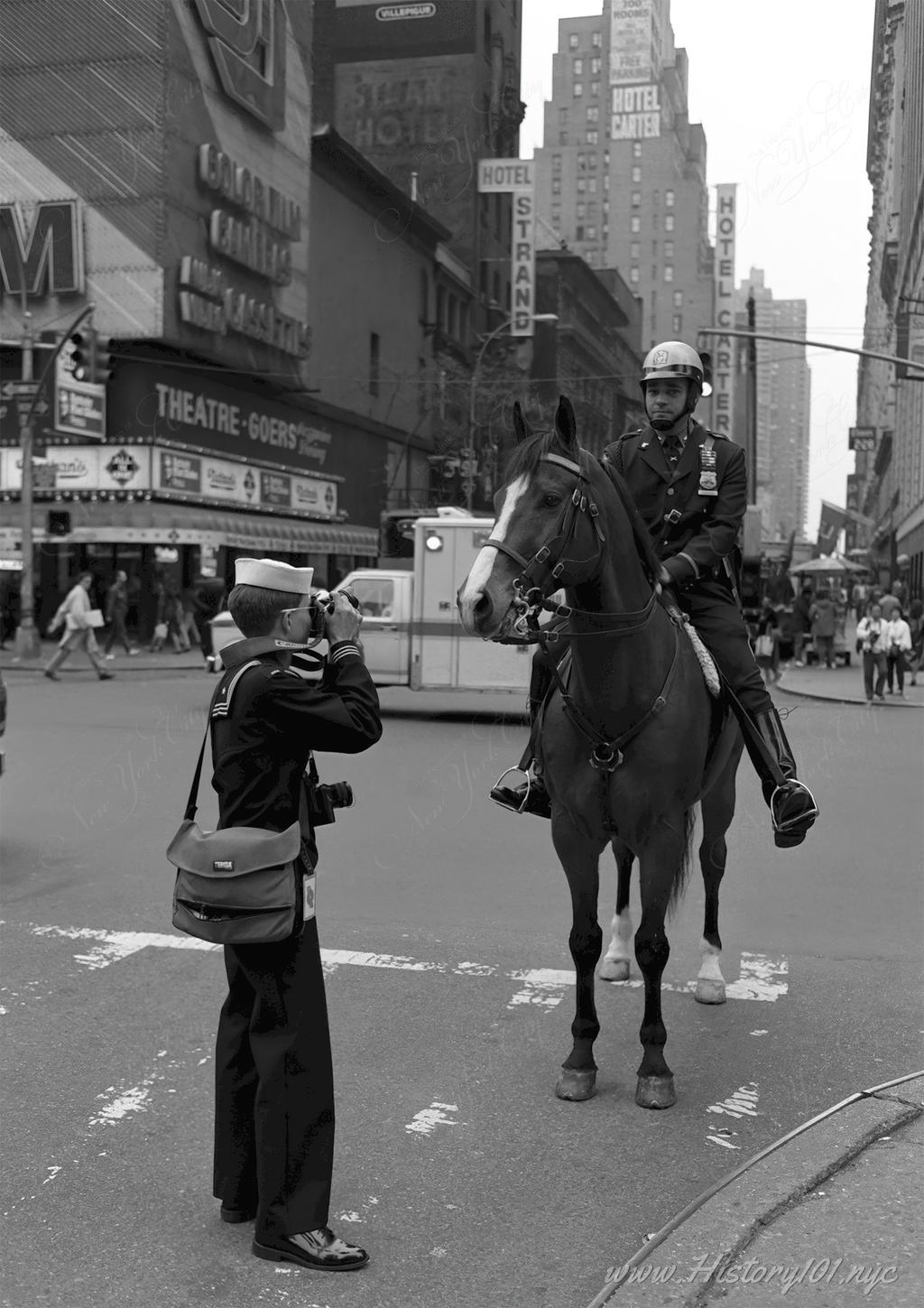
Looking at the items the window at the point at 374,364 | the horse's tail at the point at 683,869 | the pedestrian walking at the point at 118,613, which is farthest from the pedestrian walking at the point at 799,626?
the horse's tail at the point at 683,869

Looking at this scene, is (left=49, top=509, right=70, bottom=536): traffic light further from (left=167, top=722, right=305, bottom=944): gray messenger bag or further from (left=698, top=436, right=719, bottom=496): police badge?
(left=167, top=722, right=305, bottom=944): gray messenger bag

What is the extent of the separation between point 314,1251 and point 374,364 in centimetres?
5611

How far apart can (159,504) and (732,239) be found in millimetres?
104362

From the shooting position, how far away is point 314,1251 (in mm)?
3684

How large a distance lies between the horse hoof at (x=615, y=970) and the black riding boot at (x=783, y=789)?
113 cm

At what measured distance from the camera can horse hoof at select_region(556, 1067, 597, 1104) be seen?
4945 millimetres

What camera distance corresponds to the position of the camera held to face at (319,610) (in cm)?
387

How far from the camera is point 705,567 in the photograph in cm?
565

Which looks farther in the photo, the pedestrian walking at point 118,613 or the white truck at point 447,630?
the pedestrian walking at point 118,613

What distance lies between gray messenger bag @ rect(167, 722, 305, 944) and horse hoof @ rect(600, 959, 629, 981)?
120 inches

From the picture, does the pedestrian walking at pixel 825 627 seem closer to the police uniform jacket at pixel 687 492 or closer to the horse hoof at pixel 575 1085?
the police uniform jacket at pixel 687 492

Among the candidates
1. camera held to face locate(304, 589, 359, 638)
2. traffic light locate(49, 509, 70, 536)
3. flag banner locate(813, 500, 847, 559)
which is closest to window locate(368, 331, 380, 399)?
flag banner locate(813, 500, 847, 559)

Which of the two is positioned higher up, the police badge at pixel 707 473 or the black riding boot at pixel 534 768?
the police badge at pixel 707 473

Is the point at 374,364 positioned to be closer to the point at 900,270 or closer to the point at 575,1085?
the point at 900,270
